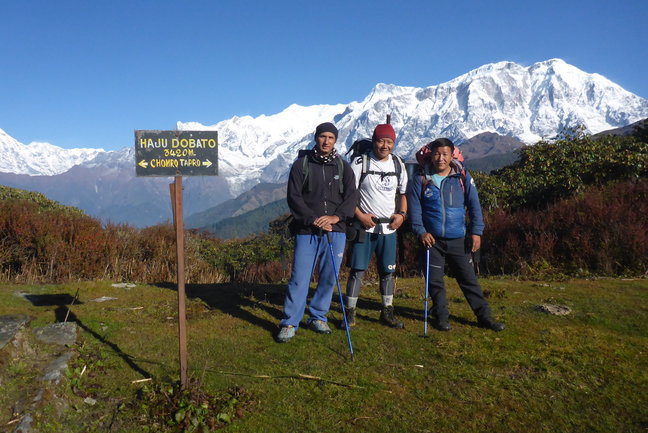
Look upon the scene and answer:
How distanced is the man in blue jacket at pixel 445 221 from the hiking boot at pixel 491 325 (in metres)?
0.01

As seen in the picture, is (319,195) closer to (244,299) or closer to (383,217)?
(383,217)

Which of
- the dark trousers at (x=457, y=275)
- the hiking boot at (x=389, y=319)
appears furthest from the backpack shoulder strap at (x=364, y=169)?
the hiking boot at (x=389, y=319)

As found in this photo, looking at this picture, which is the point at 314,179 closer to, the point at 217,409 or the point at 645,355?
the point at 217,409

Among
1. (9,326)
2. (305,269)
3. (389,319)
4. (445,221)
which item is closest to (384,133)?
(445,221)

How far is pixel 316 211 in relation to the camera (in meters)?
5.02

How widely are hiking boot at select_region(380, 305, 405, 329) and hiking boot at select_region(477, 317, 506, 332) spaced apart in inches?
35.5

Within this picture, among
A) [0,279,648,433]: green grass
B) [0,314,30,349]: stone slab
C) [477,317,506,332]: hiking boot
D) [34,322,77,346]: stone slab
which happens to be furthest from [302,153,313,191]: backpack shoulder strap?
[0,314,30,349]: stone slab

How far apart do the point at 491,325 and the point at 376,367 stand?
1.72 metres

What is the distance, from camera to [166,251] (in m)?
11.7

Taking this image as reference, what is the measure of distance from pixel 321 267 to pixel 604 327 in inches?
127

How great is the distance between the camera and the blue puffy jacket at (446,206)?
5.35m

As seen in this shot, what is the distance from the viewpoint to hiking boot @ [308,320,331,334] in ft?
16.8

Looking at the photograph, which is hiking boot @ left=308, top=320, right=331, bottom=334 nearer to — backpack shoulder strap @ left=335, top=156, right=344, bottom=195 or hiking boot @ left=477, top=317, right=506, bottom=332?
backpack shoulder strap @ left=335, top=156, right=344, bottom=195

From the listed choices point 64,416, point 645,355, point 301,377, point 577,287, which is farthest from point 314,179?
point 577,287
